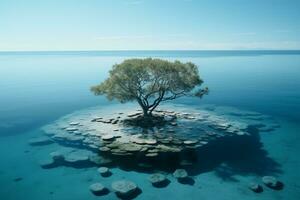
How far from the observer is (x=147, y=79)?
1949 inches

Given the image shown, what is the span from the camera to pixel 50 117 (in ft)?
186

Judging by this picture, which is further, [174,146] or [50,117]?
[50,117]

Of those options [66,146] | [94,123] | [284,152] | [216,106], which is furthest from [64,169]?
[216,106]

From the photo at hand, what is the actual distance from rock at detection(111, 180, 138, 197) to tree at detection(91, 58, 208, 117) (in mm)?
23301

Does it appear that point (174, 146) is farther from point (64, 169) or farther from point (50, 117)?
point (50, 117)

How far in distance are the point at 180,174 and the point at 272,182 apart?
30.6ft

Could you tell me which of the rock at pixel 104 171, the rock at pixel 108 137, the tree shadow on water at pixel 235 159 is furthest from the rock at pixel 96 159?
the tree shadow on water at pixel 235 159

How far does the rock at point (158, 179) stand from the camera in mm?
28828

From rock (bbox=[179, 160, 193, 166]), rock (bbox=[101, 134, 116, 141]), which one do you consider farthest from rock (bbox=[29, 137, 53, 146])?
rock (bbox=[179, 160, 193, 166])

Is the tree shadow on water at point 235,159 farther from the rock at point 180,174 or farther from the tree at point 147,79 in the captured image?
the tree at point 147,79

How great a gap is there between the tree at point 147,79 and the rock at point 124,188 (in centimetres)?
2330

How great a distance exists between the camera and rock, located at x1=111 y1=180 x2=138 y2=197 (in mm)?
26891

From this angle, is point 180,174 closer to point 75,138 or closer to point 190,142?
point 190,142

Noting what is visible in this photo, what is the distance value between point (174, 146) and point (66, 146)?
14775 millimetres
